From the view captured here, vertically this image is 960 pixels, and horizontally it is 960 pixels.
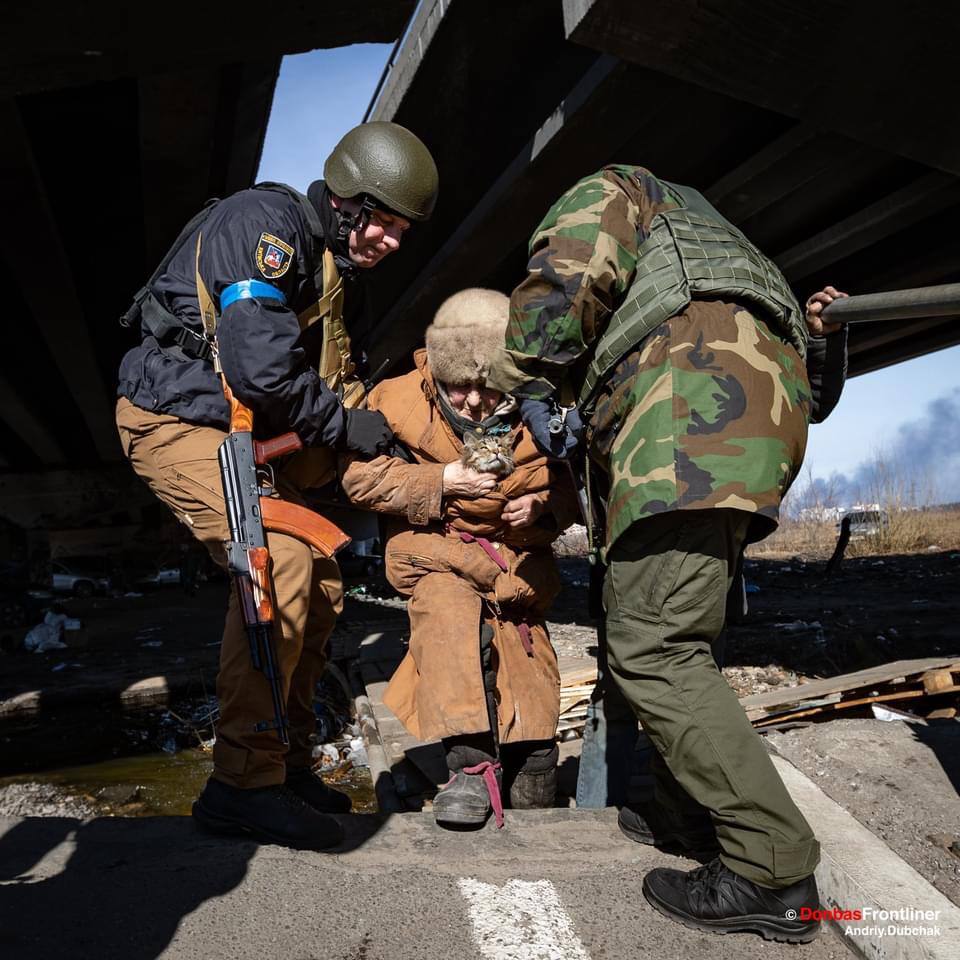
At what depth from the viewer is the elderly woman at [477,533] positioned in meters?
2.67

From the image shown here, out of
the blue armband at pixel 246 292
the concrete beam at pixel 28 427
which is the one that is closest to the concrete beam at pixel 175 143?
the blue armband at pixel 246 292

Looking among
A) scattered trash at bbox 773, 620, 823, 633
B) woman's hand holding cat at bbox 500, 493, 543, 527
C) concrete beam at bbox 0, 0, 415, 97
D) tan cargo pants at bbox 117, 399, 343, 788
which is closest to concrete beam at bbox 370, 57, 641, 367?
concrete beam at bbox 0, 0, 415, 97

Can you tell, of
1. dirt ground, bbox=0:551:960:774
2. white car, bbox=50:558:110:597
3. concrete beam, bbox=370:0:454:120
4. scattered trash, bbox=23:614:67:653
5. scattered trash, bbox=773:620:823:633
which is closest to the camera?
concrete beam, bbox=370:0:454:120

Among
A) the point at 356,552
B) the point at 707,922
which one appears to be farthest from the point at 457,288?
the point at 356,552

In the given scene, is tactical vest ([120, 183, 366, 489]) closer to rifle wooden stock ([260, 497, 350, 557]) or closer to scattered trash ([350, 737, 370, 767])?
rifle wooden stock ([260, 497, 350, 557])

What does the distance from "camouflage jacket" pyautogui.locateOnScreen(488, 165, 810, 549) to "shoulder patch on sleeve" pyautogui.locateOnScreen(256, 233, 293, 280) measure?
0.73m

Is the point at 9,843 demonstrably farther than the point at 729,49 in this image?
No

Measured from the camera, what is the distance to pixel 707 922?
1.69 metres

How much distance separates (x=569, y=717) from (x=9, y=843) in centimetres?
258

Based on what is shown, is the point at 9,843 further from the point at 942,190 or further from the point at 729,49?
the point at 942,190

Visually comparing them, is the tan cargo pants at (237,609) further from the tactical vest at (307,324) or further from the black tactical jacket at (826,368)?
the black tactical jacket at (826,368)

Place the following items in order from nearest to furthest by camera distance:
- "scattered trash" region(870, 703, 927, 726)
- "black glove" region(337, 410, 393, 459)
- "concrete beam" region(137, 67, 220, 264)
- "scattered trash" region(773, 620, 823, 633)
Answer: "black glove" region(337, 410, 393, 459)
"scattered trash" region(870, 703, 927, 726)
"concrete beam" region(137, 67, 220, 264)
"scattered trash" region(773, 620, 823, 633)

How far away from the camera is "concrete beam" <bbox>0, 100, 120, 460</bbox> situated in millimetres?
4777

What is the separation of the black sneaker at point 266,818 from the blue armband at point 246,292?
1.32 meters
